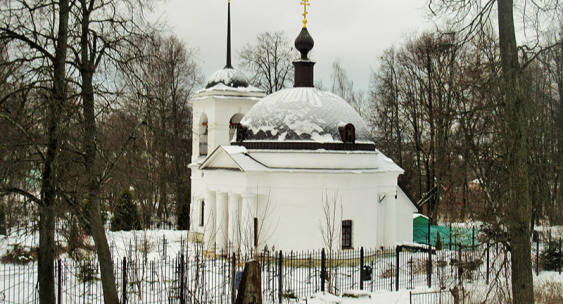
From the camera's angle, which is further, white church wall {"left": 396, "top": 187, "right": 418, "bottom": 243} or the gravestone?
white church wall {"left": 396, "top": 187, "right": 418, "bottom": 243}

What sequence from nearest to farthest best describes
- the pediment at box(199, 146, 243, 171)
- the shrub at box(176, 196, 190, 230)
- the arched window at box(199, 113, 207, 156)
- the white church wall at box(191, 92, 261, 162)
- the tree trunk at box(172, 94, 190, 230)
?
1. the pediment at box(199, 146, 243, 171)
2. the white church wall at box(191, 92, 261, 162)
3. the arched window at box(199, 113, 207, 156)
4. the shrub at box(176, 196, 190, 230)
5. the tree trunk at box(172, 94, 190, 230)

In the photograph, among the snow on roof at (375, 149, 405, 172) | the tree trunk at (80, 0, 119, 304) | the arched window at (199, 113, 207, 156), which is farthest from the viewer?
the arched window at (199, 113, 207, 156)

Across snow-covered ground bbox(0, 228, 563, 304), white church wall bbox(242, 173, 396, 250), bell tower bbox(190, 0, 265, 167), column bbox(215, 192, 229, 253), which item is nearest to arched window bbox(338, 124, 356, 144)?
white church wall bbox(242, 173, 396, 250)

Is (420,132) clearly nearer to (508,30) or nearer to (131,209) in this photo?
(131,209)

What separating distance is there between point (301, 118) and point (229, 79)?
6.34 m

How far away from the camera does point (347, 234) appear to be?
20891mm

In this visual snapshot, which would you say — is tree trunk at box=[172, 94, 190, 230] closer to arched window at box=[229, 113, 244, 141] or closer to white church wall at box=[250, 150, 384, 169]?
arched window at box=[229, 113, 244, 141]

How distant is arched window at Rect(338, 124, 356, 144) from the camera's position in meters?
20.7

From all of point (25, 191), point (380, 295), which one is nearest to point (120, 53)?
point (25, 191)

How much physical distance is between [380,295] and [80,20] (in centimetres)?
1063

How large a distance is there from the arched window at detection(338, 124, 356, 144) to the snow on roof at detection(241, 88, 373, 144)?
6.3 inches

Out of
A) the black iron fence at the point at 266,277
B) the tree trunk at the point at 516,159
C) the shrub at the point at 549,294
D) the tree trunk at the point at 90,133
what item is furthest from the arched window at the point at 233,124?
the tree trunk at the point at 516,159

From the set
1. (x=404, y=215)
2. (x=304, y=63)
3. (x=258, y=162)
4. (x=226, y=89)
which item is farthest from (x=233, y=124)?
(x=404, y=215)

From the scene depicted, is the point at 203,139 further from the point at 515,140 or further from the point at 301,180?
the point at 515,140
